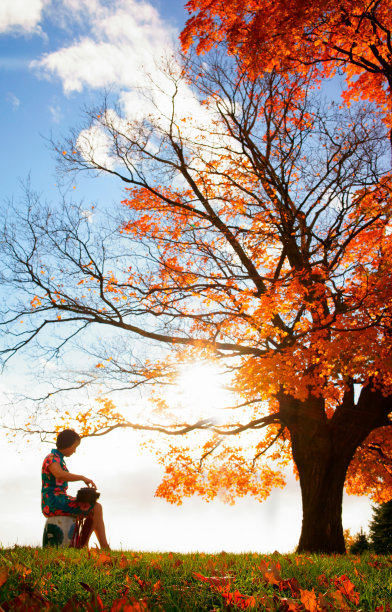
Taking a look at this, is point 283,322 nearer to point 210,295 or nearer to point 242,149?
point 210,295

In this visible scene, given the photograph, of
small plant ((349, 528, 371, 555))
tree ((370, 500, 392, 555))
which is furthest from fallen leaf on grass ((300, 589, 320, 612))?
small plant ((349, 528, 371, 555))

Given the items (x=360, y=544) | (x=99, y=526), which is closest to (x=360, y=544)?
(x=360, y=544)

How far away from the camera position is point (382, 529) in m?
19.9

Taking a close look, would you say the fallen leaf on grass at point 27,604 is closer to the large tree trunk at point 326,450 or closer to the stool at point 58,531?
the stool at point 58,531

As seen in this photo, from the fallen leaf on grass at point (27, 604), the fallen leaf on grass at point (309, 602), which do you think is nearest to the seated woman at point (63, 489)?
the fallen leaf on grass at point (27, 604)

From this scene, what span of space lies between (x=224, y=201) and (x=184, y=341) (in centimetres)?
399

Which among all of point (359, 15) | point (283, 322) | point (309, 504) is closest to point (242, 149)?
point (359, 15)

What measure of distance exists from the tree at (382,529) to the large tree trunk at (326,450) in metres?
11.4

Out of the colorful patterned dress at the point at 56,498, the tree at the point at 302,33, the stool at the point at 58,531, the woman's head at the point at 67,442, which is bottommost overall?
the stool at the point at 58,531

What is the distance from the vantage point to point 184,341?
11.1m

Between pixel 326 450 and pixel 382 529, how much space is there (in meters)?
12.8

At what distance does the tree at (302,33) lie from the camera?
8891mm

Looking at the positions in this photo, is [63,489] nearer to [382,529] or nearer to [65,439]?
[65,439]

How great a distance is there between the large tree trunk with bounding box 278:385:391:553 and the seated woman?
241 inches
